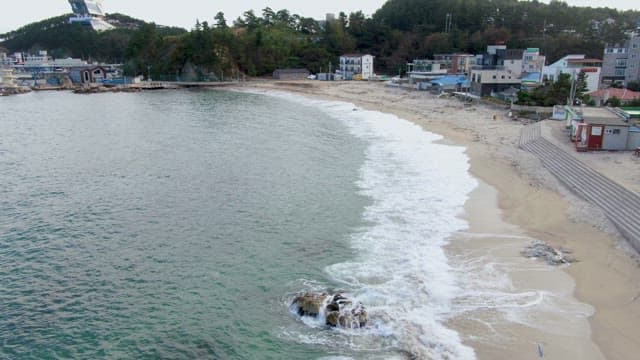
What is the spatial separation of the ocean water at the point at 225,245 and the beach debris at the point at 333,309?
12.8 inches

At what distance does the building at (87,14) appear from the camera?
167m

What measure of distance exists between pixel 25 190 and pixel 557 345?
2976 cm

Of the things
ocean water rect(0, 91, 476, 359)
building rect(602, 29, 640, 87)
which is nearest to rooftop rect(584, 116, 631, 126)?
ocean water rect(0, 91, 476, 359)

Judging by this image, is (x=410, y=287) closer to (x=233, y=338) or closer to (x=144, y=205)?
(x=233, y=338)

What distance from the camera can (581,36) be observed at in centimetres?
9412

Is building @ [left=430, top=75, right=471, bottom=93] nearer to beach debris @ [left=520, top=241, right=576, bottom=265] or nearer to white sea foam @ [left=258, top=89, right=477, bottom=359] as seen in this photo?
white sea foam @ [left=258, top=89, right=477, bottom=359]

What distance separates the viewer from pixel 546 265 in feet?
58.1

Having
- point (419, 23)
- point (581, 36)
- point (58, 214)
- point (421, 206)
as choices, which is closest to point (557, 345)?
point (421, 206)

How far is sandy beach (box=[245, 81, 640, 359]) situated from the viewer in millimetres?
Answer: 13312

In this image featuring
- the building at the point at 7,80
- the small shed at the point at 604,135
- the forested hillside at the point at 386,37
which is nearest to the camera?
the small shed at the point at 604,135

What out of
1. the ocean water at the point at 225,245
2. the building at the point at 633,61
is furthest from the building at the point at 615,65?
the ocean water at the point at 225,245

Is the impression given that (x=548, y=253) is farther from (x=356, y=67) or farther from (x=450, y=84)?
(x=356, y=67)

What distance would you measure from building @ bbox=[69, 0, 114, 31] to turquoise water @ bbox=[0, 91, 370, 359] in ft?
471

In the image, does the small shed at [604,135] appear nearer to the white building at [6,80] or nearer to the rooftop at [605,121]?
the rooftop at [605,121]
